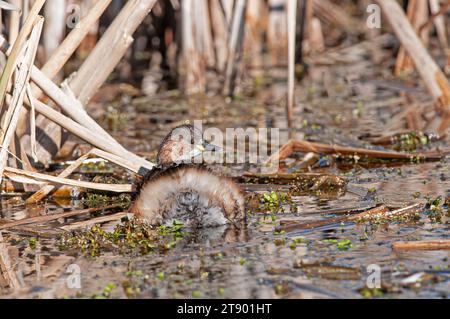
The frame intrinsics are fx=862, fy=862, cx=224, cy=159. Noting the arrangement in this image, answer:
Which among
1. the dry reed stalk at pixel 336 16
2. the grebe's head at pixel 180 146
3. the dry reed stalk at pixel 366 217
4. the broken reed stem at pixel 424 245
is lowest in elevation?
the broken reed stem at pixel 424 245

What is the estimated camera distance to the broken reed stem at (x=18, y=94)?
522 centimetres

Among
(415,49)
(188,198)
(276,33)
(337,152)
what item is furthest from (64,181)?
(276,33)

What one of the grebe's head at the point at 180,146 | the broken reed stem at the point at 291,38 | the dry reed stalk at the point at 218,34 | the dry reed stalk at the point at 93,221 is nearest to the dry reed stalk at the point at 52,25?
the dry reed stalk at the point at 218,34

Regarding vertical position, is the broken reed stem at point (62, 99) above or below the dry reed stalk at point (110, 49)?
below

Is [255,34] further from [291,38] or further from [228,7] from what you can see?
[291,38]

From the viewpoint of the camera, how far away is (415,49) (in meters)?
7.77

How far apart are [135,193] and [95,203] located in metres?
0.59

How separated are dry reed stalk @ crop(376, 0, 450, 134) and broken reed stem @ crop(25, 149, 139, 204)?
3.14 m

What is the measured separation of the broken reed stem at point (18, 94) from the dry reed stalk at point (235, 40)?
421 centimetres

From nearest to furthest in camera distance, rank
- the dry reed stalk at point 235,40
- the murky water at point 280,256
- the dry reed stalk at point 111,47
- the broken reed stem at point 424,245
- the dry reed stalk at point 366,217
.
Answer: the murky water at point 280,256
the broken reed stem at point 424,245
the dry reed stalk at point 366,217
the dry reed stalk at point 111,47
the dry reed stalk at point 235,40

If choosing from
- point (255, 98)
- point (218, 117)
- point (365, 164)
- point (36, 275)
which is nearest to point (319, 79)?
point (255, 98)

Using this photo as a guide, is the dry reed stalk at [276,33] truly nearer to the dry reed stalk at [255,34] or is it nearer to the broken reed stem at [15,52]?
the dry reed stalk at [255,34]

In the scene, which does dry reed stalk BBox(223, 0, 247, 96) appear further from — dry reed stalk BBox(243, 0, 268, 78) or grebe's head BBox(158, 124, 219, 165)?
grebe's head BBox(158, 124, 219, 165)

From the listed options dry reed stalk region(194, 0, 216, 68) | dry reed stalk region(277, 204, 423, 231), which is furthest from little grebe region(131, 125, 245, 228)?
dry reed stalk region(194, 0, 216, 68)
